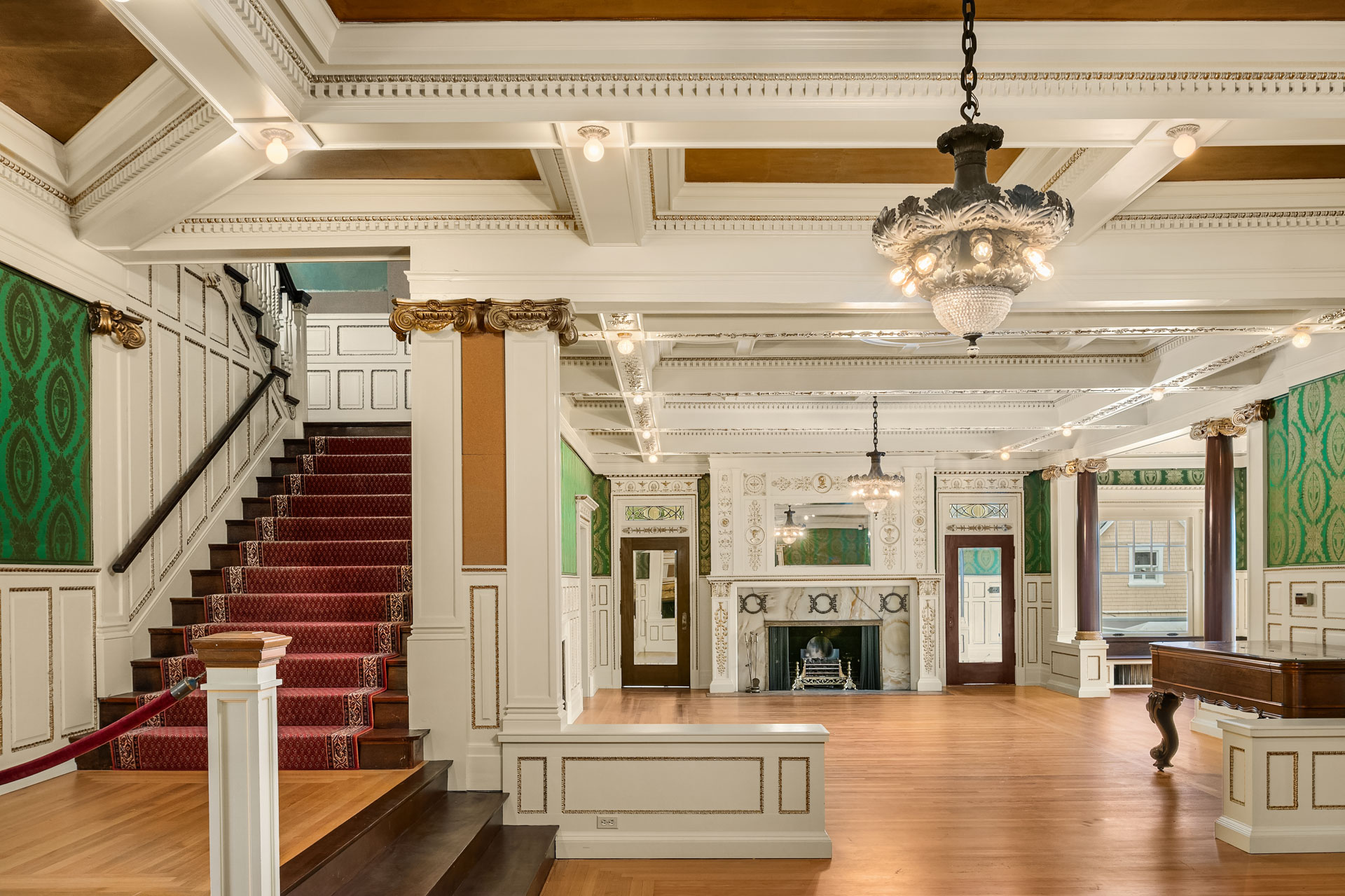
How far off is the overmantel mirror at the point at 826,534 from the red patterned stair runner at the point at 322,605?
6.82m

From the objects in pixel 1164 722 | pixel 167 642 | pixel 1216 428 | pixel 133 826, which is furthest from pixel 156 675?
pixel 1216 428

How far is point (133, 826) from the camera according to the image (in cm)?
393

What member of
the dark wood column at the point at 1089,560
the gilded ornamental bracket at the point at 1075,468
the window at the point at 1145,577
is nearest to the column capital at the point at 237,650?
the gilded ornamental bracket at the point at 1075,468

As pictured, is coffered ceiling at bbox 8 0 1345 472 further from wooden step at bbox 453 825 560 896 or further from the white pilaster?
wooden step at bbox 453 825 560 896

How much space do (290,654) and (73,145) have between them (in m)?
2.97

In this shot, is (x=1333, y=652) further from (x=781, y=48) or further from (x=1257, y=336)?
(x=781, y=48)

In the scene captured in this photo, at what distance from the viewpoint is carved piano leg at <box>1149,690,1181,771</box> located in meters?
7.57

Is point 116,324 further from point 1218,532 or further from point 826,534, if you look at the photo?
point 826,534

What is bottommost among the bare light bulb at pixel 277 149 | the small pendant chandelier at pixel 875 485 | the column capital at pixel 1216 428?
the small pendant chandelier at pixel 875 485

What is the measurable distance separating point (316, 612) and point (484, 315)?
89.9 inches

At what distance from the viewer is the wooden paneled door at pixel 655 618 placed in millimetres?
13773

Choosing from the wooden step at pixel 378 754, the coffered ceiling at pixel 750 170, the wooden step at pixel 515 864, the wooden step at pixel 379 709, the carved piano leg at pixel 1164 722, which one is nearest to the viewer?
the coffered ceiling at pixel 750 170

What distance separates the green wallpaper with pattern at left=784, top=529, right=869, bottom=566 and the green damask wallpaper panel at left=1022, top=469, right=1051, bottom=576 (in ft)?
8.38

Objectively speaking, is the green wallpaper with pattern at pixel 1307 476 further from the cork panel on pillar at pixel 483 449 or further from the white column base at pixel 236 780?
the white column base at pixel 236 780
